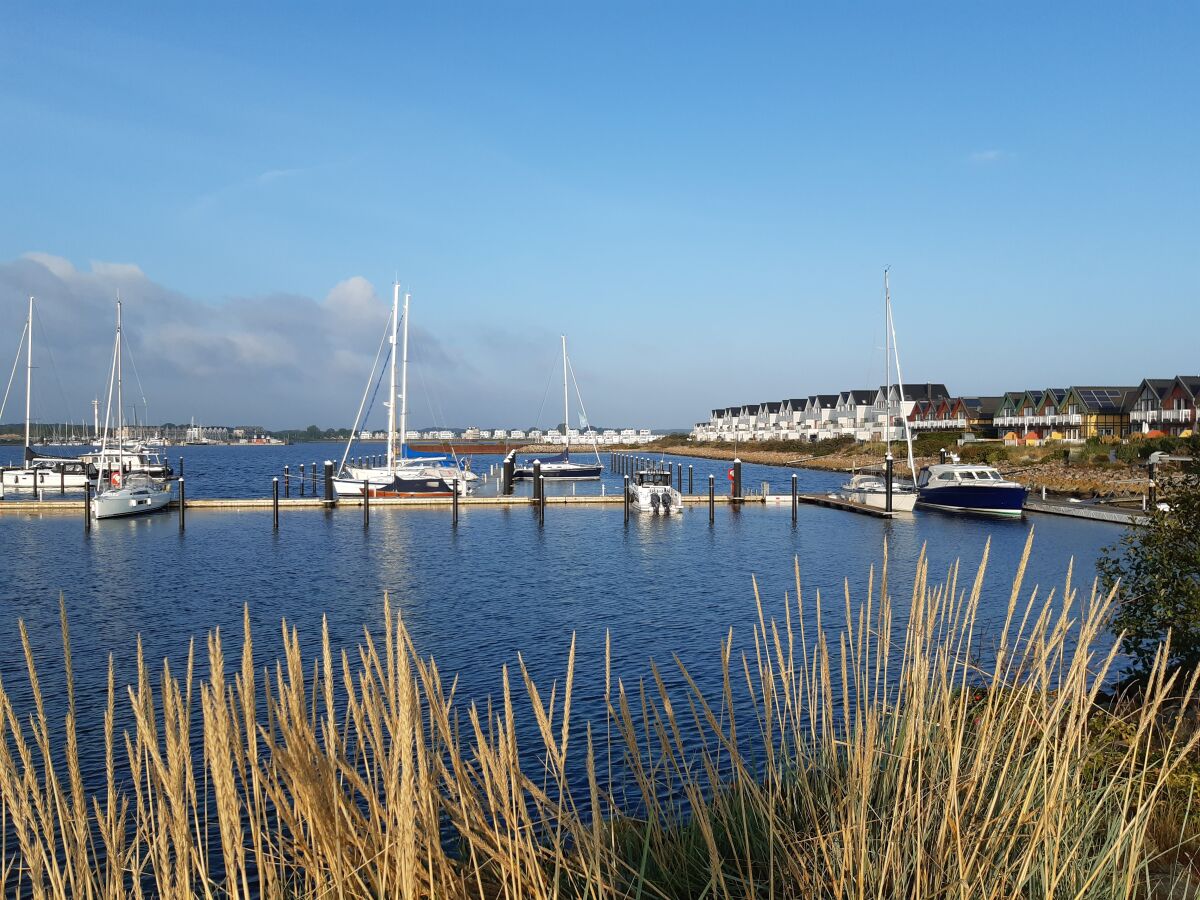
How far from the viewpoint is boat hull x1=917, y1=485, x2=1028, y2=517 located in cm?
4266

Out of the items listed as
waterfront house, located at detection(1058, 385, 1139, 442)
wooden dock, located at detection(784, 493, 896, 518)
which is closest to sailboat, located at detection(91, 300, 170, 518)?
wooden dock, located at detection(784, 493, 896, 518)

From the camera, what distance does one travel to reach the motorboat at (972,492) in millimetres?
42719

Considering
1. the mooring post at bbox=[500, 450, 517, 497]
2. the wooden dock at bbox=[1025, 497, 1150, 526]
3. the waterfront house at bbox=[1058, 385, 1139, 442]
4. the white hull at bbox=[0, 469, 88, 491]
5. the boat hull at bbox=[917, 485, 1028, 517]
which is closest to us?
the wooden dock at bbox=[1025, 497, 1150, 526]

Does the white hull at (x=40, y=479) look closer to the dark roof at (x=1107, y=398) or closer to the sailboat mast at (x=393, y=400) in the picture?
the sailboat mast at (x=393, y=400)

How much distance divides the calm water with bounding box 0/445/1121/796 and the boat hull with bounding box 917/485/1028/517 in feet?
3.21

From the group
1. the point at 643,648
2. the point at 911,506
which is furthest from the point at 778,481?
the point at 643,648

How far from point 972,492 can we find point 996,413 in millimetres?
60785

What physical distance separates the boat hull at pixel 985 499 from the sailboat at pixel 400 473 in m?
23.9

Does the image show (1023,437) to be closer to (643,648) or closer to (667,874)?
(643,648)

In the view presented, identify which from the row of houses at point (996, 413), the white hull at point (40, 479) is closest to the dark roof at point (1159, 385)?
the row of houses at point (996, 413)

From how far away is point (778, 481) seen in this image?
7406cm

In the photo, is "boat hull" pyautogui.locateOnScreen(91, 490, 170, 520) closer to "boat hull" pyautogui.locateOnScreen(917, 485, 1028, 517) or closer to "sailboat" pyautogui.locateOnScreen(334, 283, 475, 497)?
"sailboat" pyautogui.locateOnScreen(334, 283, 475, 497)

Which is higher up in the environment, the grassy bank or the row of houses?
the row of houses

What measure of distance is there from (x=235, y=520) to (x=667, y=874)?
130ft
